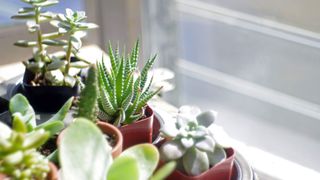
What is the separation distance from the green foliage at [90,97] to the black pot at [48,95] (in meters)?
0.15

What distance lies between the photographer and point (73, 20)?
77 centimetres

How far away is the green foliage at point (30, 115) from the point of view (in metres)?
0.66

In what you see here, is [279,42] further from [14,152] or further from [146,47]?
[14,152]

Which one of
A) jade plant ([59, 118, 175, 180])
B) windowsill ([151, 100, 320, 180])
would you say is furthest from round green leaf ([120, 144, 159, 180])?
windowsill ([151, 100, 320, 180])

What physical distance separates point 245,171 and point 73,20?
0.32m

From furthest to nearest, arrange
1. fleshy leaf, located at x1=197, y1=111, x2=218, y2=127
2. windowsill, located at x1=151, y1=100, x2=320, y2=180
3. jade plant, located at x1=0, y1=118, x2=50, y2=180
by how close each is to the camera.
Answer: windowsill, located at x1=151, y1=100, x2=320, y2=180
fleshy leaf, located at x1=197, y1=111, x2=218, y2=127
jade plant, located at x1=0, y1=118, x2=50, y2=180

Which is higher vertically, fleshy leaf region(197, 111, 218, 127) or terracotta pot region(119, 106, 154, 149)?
fleshy leaf region(197, 111, 218, 127)

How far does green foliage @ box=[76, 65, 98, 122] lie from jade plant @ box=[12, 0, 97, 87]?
127mm

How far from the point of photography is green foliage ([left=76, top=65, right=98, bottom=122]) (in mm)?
634

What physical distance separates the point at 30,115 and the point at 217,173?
0.25 metres

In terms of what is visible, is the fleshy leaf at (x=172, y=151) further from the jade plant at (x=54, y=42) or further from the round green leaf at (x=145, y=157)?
the jade plant at (x=54, y=42)

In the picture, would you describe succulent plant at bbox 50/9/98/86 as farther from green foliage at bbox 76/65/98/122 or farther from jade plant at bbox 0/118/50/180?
jade plant at bbox 0/118/50/180

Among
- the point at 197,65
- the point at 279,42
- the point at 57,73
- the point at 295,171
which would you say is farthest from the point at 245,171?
the point at 197,65

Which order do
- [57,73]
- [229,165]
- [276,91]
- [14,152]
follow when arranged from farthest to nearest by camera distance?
1. [276,91]
2. [57,73]
3. [229,165]
4. [14,152]
